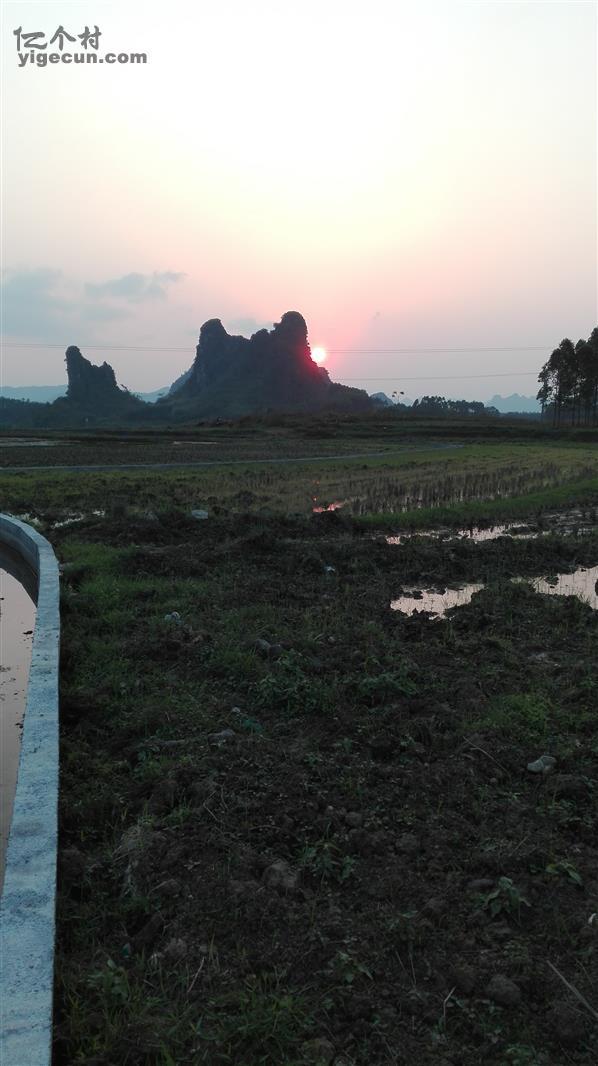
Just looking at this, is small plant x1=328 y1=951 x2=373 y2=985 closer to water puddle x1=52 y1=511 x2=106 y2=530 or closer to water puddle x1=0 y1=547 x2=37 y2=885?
water puddle x1=0 y1=547 x2=37 y2=885

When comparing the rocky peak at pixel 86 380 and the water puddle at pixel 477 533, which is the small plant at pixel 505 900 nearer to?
the water puddle at pixel 477 533

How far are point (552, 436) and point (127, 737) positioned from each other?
160ft

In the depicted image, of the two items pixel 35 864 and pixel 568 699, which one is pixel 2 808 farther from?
pixel 568 699

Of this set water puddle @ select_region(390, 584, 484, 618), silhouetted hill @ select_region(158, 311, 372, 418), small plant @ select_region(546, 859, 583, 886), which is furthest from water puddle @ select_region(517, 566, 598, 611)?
silhouetted hill @ select_region(158, 311, 372, 418)

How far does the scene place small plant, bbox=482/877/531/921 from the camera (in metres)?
2.85

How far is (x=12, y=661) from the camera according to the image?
6.29 metres

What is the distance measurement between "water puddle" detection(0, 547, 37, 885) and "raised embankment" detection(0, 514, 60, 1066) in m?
0.36

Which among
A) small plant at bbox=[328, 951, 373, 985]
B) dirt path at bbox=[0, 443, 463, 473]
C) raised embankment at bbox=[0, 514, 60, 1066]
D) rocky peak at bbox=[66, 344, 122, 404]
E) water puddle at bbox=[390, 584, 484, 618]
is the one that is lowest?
small plant at bbox=[328, 951, 373, 985]

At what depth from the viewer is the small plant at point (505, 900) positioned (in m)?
2.85

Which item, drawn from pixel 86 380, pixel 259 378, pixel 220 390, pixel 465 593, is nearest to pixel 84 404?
pixel 86 380

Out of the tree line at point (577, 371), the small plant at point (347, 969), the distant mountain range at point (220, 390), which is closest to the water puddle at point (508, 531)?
the small plant at point (347, 969)

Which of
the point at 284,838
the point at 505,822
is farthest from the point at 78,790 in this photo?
the point at 505,822

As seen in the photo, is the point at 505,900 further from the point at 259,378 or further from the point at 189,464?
the point at 259,378

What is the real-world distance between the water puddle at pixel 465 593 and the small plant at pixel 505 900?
165 inches
